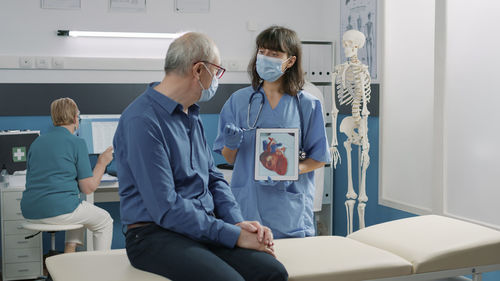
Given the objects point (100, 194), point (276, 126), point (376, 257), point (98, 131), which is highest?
point (276, 126)

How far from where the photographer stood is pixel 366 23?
4.18m

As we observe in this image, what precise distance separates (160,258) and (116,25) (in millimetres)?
3138

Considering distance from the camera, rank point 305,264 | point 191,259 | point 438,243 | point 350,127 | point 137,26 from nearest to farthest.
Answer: point 191,259 → point 305,264 → point 438,243 → point 350,127 → point 137,26

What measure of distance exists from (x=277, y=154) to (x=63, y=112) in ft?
5.52

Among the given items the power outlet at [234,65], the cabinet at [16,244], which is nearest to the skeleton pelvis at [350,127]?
the power outlet at [234,65]

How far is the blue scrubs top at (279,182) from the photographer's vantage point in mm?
2531

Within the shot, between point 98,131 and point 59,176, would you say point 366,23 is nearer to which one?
point 98,131

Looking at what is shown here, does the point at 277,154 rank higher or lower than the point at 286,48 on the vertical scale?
lower

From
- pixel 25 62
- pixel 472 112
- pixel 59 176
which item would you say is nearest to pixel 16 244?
pixel 59 176

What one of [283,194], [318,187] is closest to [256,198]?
[283,194]

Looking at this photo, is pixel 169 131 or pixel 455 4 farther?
pixel 455 4

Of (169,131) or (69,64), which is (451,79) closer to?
(169,131)

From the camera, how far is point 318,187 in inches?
177

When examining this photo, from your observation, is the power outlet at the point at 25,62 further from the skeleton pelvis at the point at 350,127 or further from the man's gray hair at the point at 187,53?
the man's gray hair at the point at 187,53
